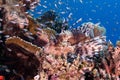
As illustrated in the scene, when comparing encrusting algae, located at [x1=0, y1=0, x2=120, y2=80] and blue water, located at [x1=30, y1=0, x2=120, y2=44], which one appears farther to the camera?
blue water, located at [x1=30, y1=0, x2=120, y2=44]

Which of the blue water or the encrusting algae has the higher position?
the blue water

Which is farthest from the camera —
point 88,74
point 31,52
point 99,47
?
point 99,47

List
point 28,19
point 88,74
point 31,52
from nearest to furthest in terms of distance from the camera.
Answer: point 31,52 → point 88,74 → point 28,19

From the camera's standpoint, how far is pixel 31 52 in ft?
15.0

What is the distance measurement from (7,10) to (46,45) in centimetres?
120

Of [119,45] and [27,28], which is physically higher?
[27,28]

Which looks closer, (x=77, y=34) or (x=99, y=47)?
(x=99, y=47)

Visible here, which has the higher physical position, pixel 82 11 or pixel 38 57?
pixel 82 11

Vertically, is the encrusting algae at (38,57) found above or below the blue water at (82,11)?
below

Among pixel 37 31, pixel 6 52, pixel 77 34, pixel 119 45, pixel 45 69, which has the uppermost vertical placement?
pixel 77 34

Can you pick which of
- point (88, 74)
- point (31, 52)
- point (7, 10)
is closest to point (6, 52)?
point (31, 52)

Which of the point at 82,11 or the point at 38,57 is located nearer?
the point at 38,57

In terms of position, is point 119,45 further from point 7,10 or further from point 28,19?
point 7,10

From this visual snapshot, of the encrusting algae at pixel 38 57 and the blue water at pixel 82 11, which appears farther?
the blue water at pixel 82 11
